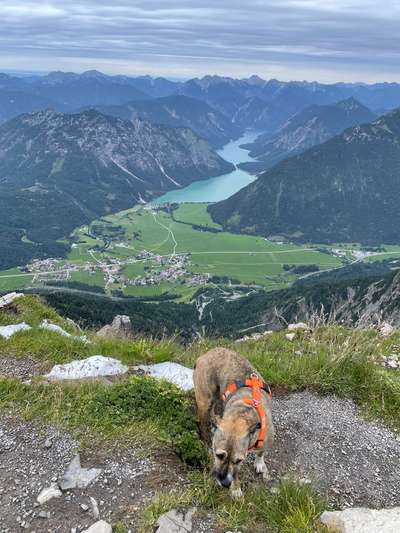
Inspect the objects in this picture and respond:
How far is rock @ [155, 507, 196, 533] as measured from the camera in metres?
6.27

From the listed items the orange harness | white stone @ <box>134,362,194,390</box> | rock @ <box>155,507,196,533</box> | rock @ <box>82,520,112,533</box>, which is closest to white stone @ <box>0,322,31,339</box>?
white stone @ <box>134,362,194,390</box>

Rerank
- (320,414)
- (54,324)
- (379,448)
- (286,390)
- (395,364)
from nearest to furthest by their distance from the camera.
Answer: (379,448)
(320,414)
(286,390)
(395,364)
(54,324)

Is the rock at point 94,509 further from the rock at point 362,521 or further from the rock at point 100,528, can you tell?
the rock at point 362,521

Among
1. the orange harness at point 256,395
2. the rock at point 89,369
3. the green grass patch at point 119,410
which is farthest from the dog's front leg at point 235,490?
the rock at point 89,369

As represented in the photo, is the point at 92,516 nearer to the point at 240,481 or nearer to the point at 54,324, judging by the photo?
the point at 240,481

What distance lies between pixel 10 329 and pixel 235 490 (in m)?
8.96

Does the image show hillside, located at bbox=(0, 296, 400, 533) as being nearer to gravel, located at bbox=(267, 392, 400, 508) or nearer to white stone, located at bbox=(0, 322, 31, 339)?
gravel, located at bbox=(267, 392, 400, 508)

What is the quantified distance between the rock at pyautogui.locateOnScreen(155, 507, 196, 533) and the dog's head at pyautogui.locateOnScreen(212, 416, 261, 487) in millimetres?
613

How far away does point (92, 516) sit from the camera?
6.65 m

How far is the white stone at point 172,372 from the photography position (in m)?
10.6

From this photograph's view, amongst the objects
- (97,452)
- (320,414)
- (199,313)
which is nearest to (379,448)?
(320,414)

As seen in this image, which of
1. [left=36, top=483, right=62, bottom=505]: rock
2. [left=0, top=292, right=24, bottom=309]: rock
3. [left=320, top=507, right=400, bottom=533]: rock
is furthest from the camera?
[left=0, top=292, right=24, bottom=309]: rock

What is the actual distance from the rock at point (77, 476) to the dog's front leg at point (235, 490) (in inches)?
79.7

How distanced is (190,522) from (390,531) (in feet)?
8.41
